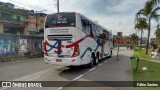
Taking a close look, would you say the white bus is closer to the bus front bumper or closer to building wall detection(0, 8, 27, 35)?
the bus front bumper

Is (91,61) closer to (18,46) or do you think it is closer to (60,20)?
(60,20)

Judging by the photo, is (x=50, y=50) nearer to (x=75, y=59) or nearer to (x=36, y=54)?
(x=75, y=59)

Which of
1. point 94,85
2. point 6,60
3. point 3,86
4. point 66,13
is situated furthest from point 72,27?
point 6,60

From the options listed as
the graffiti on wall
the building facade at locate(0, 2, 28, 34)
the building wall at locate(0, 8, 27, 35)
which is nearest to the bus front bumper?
the graffiti on wall

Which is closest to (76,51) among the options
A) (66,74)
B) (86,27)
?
(66,74)

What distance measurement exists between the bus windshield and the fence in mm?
8168

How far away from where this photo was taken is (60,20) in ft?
40.3

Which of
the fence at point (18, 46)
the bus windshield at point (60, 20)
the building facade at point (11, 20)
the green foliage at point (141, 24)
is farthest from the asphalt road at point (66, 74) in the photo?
the building facade at point (11, 20)

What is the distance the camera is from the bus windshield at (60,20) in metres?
12.0

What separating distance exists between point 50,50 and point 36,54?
40.1 ft

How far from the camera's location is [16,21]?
148 feet

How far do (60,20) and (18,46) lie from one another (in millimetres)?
10595

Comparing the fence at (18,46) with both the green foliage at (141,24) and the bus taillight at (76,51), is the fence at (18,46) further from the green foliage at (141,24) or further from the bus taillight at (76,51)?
the green foliage at (141,24)

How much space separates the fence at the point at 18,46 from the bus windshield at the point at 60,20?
8.17m
